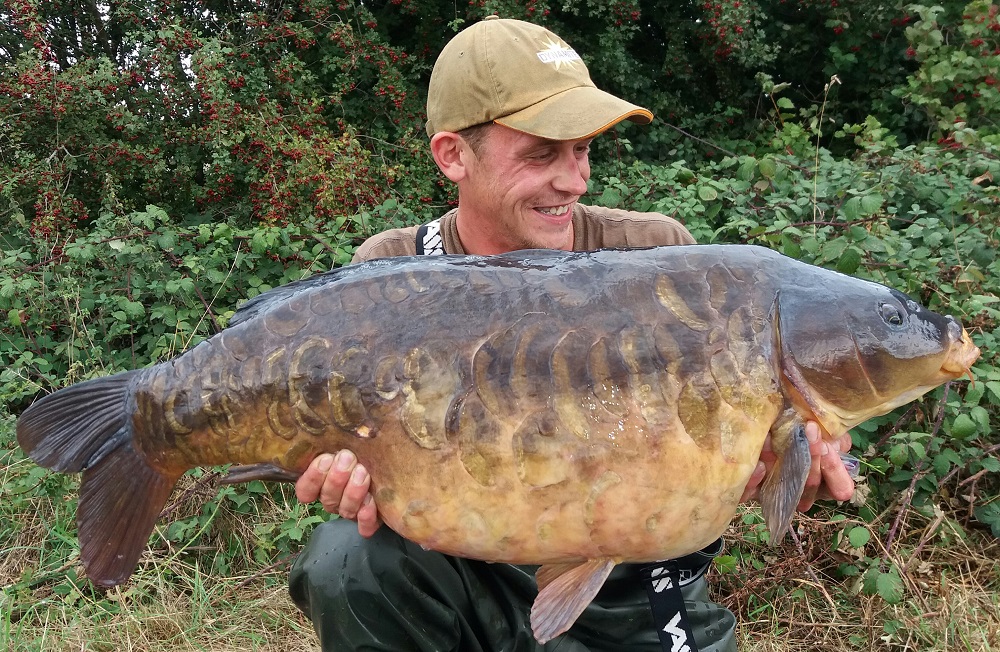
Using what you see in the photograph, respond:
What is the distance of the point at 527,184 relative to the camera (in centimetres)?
190

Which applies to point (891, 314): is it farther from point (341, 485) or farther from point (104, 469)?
point (104, 469)

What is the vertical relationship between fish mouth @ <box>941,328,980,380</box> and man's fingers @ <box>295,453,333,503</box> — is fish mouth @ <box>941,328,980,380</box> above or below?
above

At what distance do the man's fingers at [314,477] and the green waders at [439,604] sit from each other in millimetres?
271

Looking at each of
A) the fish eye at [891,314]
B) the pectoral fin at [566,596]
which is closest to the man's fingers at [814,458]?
the fish eye at [891,314]

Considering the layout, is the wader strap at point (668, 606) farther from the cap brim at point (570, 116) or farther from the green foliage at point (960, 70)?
the green foliage at point (960, 70)

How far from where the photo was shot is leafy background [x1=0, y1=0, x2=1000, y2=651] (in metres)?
2.42

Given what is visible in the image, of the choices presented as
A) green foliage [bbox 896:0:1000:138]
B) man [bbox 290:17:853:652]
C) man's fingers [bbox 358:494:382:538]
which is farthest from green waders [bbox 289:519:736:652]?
green foliage [bbox 896:0:1000:138]

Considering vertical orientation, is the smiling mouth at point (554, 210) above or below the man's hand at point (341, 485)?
above

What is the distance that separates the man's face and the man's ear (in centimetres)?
2

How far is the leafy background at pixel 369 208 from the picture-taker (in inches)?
95.2

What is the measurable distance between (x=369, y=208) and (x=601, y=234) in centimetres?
217

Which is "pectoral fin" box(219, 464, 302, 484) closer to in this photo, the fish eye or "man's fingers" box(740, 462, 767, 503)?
"man's fingers" box(740, 462, 767, 503)

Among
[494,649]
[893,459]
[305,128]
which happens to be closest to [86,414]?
[494,649]

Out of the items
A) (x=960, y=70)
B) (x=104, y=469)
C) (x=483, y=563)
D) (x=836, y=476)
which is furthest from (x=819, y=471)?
(x=960, y=70)
